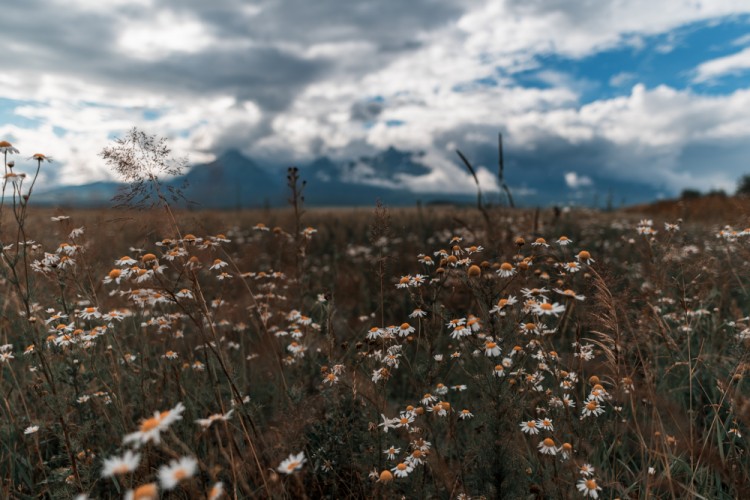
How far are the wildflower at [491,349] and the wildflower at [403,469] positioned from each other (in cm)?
67

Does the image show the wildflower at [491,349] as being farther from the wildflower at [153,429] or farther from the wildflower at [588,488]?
the wildflower at [153,429]

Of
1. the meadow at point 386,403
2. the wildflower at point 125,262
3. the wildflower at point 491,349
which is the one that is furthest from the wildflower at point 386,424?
the wildflower at point 125,262

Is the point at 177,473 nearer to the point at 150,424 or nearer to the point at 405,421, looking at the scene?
the point at 150,424

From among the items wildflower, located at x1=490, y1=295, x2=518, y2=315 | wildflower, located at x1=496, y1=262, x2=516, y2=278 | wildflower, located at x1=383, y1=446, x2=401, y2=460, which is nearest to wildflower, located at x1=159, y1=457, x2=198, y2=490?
wildflower, located at x1=383, y1=446, x2=401, y2=460

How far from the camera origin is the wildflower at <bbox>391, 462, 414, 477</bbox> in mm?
2133

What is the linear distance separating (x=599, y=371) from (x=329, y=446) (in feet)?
8.21

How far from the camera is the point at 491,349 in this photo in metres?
2.14

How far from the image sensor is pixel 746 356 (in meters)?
2.70

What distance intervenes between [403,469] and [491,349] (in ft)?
2.38

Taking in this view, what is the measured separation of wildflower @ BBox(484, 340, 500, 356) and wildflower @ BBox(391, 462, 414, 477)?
67cm

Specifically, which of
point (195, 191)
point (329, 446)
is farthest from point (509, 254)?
point (195, 191)

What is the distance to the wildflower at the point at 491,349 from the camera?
2123mm

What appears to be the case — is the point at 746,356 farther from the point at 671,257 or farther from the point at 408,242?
the point at 408,242

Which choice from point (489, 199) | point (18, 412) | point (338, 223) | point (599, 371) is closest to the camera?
point (18, 412)
